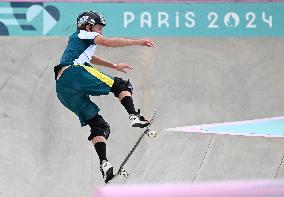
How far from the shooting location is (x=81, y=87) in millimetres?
5512

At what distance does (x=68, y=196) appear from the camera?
8.79m

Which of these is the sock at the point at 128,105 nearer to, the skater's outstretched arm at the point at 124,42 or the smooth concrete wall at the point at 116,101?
the skater's outstretched arm at the point at 124,42

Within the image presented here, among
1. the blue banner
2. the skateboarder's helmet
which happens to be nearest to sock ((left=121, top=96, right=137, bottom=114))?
the skateboarder's helmet

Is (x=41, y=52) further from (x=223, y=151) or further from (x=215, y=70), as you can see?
(x=223, y=151)

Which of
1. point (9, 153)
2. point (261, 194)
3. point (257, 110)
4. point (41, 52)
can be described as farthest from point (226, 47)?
point (261, 194)

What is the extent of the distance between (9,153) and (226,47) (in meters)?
3.72

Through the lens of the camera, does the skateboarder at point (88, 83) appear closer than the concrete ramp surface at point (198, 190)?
No

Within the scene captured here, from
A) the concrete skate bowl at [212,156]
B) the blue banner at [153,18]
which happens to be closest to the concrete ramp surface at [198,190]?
the concrete skate bowl at [212,156]

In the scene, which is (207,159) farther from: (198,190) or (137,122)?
(198,190)

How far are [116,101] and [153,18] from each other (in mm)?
1507

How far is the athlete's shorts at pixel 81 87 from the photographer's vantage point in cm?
553

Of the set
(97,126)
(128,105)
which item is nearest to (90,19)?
(128,105)

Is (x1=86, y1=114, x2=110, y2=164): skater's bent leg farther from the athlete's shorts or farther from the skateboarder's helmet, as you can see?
the skateboarder's helmet

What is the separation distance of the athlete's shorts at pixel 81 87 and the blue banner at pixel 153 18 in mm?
4414
